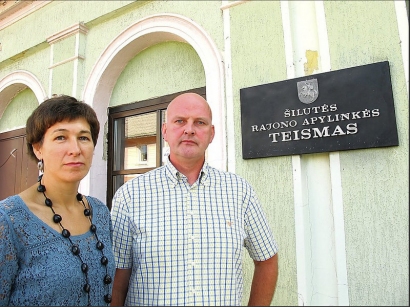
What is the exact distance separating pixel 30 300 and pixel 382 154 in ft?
6.53

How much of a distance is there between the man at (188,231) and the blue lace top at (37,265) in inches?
10.1

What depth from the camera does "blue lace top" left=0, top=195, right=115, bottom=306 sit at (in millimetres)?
1109

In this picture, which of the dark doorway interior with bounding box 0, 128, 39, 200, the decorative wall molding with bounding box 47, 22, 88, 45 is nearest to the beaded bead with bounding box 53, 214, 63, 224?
the decorative wall molding with bounding box 47, 22, 88, 45

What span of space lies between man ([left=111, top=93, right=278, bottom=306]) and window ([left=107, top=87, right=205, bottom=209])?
1768 mm

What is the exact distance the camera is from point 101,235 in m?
1.41

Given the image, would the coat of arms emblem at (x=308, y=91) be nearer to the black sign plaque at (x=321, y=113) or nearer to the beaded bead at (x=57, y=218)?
the black sign plaque at (x=321, y=113)

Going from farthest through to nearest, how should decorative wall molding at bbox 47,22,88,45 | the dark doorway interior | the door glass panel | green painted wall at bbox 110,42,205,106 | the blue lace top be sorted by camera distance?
the dark doorway interior
decorative wall molding at bbox 47,22,88,45
the door glass panel
green painted wall at bbox 110,42,205,106
the blue lace top

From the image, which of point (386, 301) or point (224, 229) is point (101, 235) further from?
point (386, 301)

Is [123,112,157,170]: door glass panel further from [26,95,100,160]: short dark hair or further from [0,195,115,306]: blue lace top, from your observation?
[0,195,115,306]: blue lace top

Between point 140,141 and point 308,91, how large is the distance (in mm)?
2100

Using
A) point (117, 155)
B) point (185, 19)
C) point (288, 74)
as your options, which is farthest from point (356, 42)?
point (117, 155)

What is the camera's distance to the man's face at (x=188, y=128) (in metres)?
1.62

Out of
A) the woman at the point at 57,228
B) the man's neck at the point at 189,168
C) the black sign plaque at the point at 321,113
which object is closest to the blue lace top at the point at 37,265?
the woman at the point at 57,228

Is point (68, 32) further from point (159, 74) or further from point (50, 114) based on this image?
point (50, 114)
